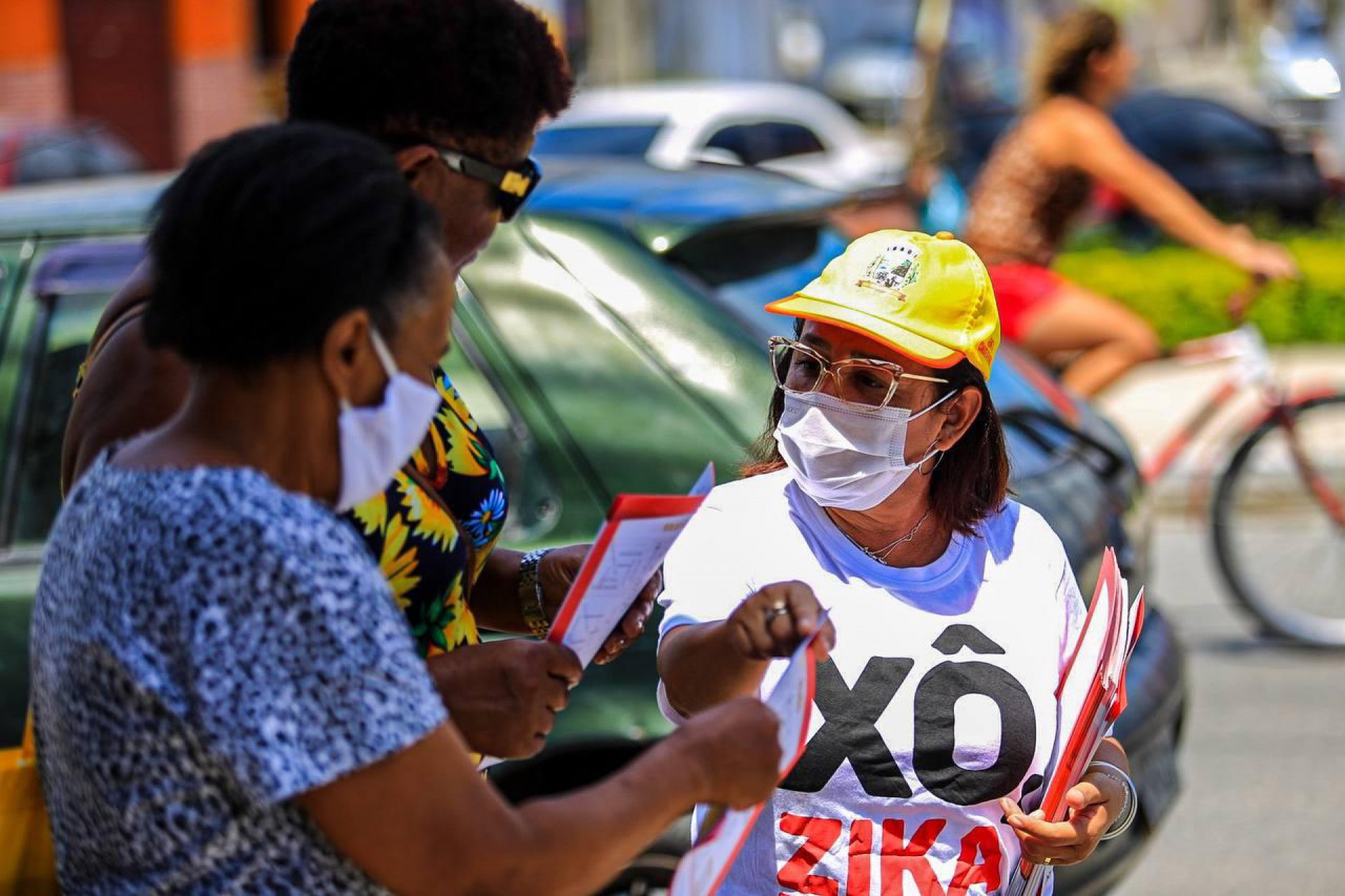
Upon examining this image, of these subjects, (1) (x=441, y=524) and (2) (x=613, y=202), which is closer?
(1) (x=441, y=524)

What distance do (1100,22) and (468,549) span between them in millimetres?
4880

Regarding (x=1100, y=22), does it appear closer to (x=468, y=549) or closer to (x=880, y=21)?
(x=468, y=549)

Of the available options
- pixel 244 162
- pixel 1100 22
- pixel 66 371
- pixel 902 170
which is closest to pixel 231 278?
pixel 244 162

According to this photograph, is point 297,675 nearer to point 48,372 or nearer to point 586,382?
point 586,382

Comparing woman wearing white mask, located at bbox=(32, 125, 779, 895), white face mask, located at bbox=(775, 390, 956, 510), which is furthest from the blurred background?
woman wearing white mask, located at bbox=(32, 125, 779, 895)

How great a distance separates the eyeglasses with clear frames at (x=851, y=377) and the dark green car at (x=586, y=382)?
77cm

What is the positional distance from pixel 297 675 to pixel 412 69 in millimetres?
830

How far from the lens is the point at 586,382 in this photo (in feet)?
11.1

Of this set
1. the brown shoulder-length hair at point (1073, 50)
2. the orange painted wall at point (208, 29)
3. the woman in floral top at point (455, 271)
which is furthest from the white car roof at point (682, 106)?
the orange painted wall at point (208, 29)

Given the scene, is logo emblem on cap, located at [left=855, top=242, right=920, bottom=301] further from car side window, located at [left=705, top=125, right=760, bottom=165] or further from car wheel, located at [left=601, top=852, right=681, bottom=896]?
car side window, located at [left=705, top=125, right=760, bottom=165]

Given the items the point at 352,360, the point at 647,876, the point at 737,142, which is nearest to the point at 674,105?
the point at 737,142

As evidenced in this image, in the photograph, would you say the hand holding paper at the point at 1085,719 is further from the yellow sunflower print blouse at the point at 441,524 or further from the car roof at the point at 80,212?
the car roof at the point at 80,212

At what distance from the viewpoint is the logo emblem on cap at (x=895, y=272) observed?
7.62 feet

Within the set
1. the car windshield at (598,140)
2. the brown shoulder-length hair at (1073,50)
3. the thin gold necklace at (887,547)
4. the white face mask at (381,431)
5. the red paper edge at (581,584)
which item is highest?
the white face mask at (381,431)
